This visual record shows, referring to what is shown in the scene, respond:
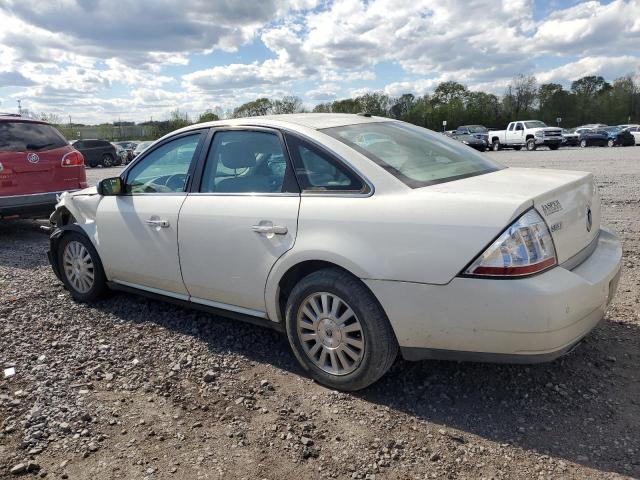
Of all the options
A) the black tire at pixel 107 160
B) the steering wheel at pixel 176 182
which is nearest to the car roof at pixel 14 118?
the steering wheel at pixel 176 182

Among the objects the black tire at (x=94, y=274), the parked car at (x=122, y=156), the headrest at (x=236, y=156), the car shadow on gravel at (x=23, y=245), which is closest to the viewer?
the headrest at (x=236, y=156)

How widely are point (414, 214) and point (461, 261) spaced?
0.35m

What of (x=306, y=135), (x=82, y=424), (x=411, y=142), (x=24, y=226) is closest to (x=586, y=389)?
(x=411, y=142)

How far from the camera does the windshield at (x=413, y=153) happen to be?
3.13 m

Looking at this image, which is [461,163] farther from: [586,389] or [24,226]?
[24,226]

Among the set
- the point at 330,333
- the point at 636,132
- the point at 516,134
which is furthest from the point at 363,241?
the point at 636,132

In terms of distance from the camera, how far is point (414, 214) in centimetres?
276

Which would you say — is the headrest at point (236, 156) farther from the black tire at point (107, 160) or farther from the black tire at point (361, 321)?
the black tire at point (107, 160)

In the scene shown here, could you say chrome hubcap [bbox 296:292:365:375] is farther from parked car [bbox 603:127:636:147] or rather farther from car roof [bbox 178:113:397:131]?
parked car [bbox 603:127:636:147]

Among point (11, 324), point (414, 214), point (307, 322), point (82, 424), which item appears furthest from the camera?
point (11, 324)

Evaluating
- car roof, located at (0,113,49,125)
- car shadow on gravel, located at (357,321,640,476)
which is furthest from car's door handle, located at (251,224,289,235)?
car roof, located at (0,113,49,125)

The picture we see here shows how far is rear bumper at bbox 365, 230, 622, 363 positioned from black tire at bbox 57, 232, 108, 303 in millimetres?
2780

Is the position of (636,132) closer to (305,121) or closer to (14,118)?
(14,118)

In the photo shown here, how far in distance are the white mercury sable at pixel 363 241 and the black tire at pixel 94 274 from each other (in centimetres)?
37
